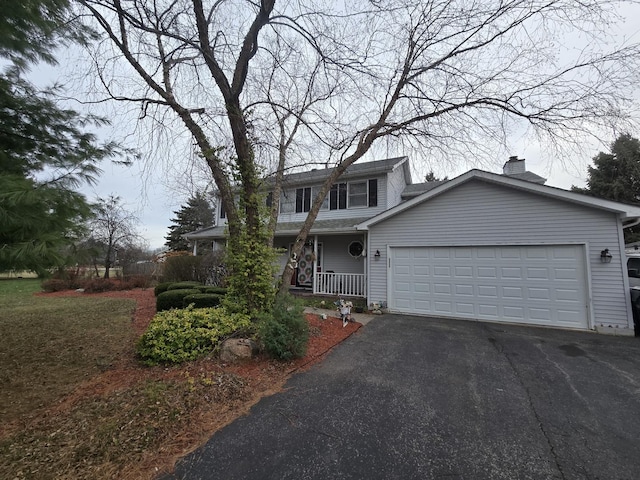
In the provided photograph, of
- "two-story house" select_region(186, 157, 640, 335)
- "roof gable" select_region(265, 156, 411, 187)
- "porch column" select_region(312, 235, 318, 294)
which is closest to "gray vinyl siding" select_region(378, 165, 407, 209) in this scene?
"roof gable" select_region(265, 156, 411, 187)

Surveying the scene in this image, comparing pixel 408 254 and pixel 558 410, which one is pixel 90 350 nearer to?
pixel 558 410

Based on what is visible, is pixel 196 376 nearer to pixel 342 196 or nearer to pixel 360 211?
pixel 360 211

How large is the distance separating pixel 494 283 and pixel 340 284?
524 cm

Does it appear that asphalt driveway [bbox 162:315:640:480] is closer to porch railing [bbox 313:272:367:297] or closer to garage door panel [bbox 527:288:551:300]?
garage door panel [bbox 527:288:551:300]

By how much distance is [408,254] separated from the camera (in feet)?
29.4

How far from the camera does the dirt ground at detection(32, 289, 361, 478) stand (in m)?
2.38

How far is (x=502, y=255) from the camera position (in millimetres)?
7844

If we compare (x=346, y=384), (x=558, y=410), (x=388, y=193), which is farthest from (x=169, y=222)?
(x=558, y=410)

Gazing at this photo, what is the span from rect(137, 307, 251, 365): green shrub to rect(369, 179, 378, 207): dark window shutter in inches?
328

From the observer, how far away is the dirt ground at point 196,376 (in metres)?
2.38

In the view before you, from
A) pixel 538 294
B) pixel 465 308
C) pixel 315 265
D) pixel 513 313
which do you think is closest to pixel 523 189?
pixel 538 294

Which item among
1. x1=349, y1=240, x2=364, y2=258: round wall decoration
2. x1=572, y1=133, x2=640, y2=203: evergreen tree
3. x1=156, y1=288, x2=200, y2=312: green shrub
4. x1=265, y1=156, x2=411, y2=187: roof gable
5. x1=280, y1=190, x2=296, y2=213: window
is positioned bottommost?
x1=156, y1=288, x2=200, y2=312: green shrub

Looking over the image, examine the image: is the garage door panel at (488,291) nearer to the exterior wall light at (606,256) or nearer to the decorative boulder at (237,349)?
the exterior wall light at (606,256)

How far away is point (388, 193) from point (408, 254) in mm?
3863
